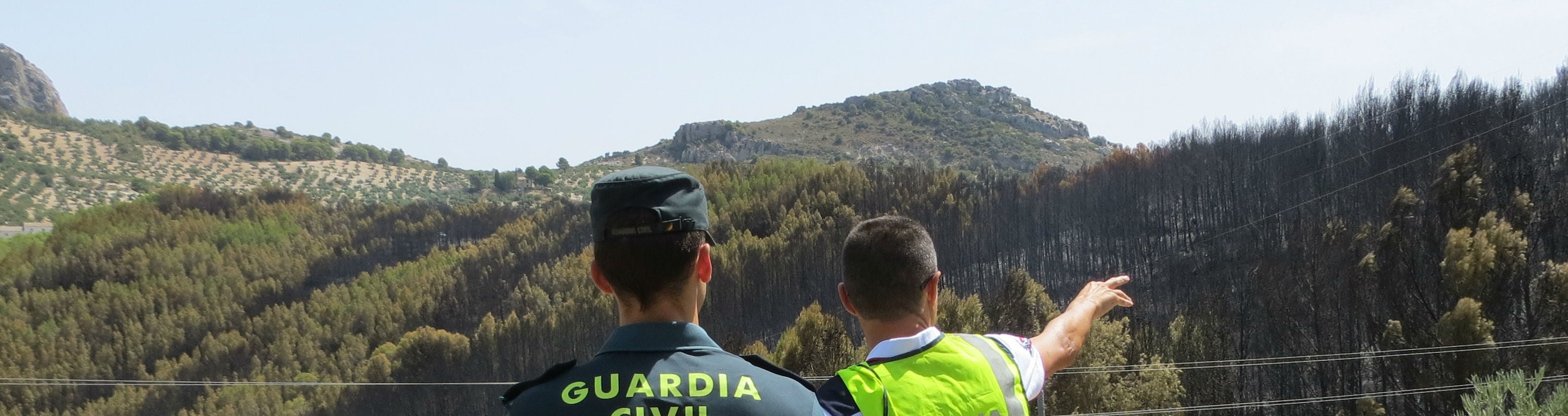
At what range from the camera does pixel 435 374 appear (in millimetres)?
76875

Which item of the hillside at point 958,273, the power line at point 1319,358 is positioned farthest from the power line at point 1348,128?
the power line at point 1319,358

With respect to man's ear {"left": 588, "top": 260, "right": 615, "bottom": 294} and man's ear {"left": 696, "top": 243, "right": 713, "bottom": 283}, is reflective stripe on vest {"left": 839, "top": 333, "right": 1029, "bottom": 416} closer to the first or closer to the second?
man's ear {"left": 696, "top": 243, "right": 713, "bottom": 283}

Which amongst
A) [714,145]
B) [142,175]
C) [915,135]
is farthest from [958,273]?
[142,175]

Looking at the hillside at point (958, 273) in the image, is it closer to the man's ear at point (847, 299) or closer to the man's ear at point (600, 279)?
the man's ear at point (847, 299)

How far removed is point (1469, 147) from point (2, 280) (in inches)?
4482

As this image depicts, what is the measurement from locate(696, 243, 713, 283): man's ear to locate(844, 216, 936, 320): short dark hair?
0.73 metres

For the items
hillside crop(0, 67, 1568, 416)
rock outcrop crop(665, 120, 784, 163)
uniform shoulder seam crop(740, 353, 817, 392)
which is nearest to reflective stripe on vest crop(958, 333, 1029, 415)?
uniform shoulder seam crop(740, 353, 817, 392)

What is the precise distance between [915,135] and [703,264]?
161896mm

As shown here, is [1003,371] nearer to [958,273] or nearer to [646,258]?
[646,258]

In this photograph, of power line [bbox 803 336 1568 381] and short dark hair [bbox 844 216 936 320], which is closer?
short dark hair [bbox 844 216 936 320]

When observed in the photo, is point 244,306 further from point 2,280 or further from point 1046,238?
point 1046,238

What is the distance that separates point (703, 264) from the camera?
2459 millimetres

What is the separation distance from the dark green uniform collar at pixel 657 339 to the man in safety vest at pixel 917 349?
21.0 inches

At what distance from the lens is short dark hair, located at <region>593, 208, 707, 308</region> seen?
2.35 meters
